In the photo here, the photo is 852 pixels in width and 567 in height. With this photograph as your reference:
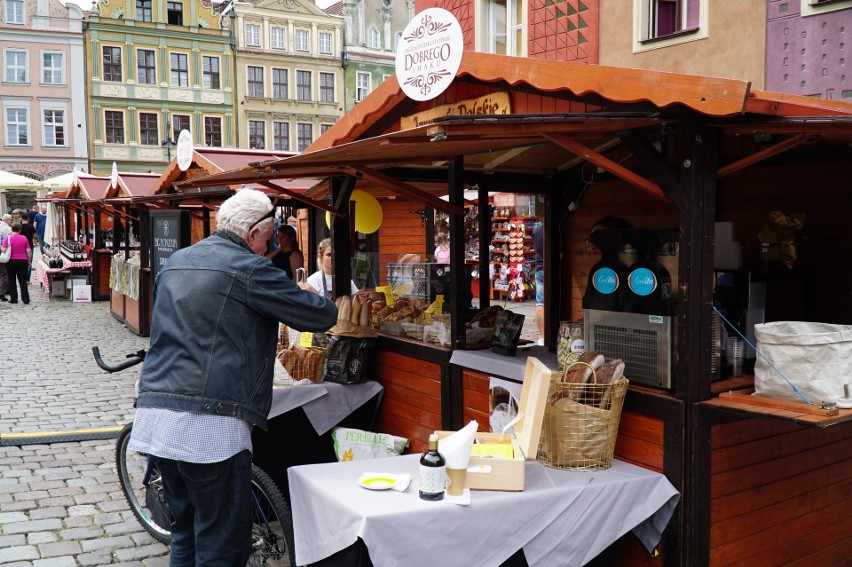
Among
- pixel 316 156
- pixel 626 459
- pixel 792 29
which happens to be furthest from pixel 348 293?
pixel 792 29

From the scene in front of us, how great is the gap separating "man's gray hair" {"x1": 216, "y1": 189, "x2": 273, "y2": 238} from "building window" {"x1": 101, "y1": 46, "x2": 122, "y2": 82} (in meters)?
45.1

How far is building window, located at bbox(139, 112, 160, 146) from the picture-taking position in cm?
4462

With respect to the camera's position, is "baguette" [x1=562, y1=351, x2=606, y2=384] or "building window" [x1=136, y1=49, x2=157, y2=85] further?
"building window" [x1=136, y1=49, x2=157, y2=85]

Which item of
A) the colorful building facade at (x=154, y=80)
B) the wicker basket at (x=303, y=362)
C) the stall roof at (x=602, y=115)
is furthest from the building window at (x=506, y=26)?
the colorful building facade at (x=154, y=80)

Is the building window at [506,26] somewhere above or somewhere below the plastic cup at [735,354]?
above

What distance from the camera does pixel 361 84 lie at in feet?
162

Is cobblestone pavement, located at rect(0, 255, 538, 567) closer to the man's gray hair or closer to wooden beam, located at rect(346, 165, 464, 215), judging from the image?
the man's gray hair

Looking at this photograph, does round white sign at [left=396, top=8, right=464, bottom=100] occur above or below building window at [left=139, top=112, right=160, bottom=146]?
below

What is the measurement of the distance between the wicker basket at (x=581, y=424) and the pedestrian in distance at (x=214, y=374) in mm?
1080

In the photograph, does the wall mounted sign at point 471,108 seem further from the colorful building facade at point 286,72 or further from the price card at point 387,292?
the colorful building facade at point 286,72

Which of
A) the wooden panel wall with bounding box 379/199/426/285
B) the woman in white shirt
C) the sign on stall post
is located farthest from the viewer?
the sign on stall post

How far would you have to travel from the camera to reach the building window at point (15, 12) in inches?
1690

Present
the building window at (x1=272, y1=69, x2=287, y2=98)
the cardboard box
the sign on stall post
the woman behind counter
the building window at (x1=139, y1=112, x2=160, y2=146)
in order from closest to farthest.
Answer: the cardboard box < the woman behind counter < the sign on stall post < the building window at (x1=139, y1=112, x2=160, y2=146) < the building window at (x1=272, y1=69, x2=287, y2=98)

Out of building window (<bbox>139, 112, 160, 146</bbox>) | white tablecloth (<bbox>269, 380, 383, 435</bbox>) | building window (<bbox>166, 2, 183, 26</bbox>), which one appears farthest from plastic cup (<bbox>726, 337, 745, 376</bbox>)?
building window (<bbox>166, 2, 183, 26</bbox>)
